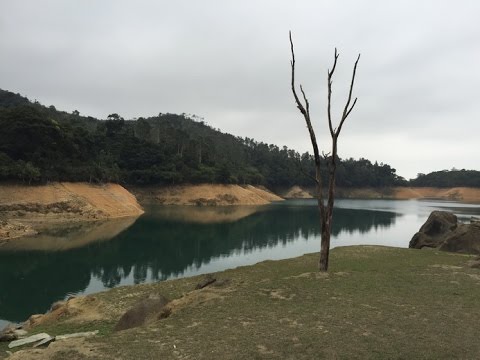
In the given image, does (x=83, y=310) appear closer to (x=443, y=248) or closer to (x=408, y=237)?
(x=443, y=248)

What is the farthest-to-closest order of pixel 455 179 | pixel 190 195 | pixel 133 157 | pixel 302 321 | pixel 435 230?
1. pixel 455 179
2. pixel 133 157
3. pixel 190 195
4. pixel 435 230
5. pixel 302 321

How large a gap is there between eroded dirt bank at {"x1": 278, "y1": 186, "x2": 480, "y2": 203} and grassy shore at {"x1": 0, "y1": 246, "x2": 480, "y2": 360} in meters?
142

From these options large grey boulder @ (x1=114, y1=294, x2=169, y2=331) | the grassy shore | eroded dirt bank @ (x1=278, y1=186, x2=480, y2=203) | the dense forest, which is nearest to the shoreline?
the dense forest

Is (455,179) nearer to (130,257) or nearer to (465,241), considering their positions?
(465,241)

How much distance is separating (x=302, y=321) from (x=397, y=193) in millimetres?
184461

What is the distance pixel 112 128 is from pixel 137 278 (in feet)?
301

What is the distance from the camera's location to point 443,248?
94.5ft

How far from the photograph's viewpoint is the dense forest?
62.2 meters

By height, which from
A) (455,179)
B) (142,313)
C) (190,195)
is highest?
(455,179)

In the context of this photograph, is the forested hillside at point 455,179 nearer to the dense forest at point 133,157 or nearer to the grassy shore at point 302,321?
the dense forest at point 133,157

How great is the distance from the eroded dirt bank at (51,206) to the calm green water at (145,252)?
4351mm

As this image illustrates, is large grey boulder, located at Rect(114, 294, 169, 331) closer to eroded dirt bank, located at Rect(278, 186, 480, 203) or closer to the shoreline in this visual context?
the shoreline

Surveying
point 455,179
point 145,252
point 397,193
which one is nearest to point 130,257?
point 145,252

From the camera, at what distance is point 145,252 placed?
37.2 metres
